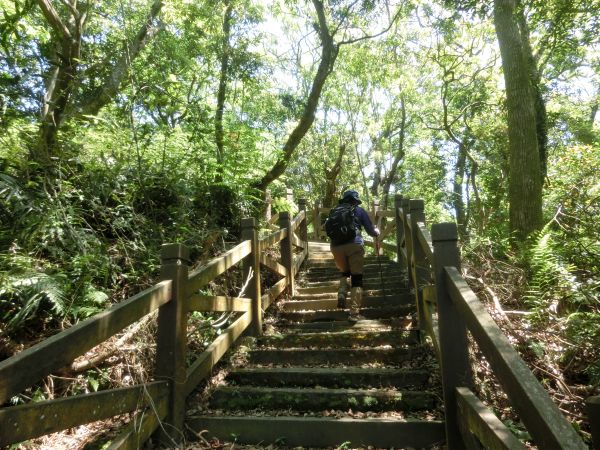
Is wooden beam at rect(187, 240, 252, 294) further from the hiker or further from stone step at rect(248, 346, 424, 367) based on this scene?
the hiker

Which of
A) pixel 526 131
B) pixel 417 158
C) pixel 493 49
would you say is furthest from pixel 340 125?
pixel 526 131

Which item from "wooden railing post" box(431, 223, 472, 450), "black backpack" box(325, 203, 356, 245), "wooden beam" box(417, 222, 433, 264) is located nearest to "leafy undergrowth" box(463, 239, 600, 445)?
"wooden railing post" box(431, 223, 472, 450)

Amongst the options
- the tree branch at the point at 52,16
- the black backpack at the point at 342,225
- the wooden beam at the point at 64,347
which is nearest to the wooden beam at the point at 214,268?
the wooden beam at the point at 64,347

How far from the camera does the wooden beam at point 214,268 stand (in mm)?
3378

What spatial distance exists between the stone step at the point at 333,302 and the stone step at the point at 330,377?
69.6 inches

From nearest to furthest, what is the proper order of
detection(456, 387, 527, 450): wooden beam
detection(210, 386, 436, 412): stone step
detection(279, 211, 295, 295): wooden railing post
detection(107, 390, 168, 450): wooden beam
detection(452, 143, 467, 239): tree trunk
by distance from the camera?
detection(456, 387, 527, 450): wooden beam < detection(107, 390, 168, 450): wooden beam < detection(210, 386, 436, 412): stone step < detection(279, 211, 295, 295): wooden railing post < detection(452, 143, 467, 239): tree trunk

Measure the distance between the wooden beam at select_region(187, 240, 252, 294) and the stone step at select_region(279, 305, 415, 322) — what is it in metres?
1.33

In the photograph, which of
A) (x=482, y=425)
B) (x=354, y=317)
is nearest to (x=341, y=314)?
(x=354, y=317)

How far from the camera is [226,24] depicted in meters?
9.27

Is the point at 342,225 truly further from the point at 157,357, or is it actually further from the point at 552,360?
the point at 157,357

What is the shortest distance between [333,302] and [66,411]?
3.99m

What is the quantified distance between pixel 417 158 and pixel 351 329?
21.4 metres

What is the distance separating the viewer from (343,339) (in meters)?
4.42

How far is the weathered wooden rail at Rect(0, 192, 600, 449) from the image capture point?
173cm
